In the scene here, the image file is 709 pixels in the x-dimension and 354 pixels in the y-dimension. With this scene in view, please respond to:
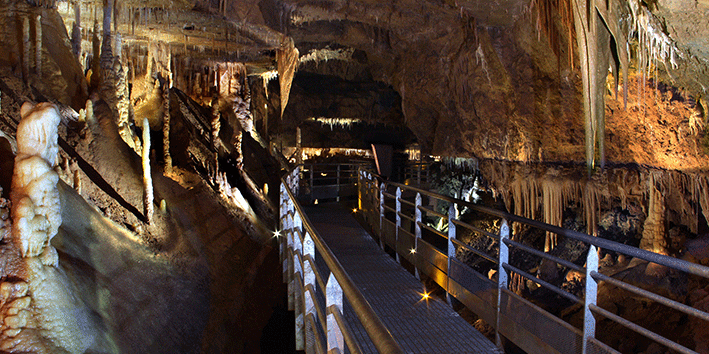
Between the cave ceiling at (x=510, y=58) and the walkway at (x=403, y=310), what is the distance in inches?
126

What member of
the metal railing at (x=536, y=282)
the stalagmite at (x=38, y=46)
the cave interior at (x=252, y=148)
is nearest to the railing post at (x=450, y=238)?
the metal railing at (x=536, y=282)

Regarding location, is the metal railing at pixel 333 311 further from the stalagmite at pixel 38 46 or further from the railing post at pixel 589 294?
the stalagmite at pixel 38 46

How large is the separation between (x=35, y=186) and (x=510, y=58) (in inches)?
376

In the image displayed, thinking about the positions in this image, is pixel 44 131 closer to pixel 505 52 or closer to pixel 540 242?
pixel 505 52

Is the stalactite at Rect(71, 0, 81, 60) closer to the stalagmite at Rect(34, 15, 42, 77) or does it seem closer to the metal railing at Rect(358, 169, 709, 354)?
the stalagmite at Rect(34, 15, 42, 77)

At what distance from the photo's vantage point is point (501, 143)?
1156cm

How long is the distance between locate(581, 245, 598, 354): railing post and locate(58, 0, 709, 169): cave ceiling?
3399 mm

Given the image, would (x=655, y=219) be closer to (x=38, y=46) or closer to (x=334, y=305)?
(x=334, y=305)

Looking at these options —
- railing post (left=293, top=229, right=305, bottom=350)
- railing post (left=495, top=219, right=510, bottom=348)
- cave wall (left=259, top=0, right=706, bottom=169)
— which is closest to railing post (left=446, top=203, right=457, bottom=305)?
railing post (left=495, top=219, right=510, bottom=348)

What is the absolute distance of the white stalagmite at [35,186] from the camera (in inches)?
165

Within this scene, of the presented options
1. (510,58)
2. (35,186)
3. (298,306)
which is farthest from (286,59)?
(298,306)

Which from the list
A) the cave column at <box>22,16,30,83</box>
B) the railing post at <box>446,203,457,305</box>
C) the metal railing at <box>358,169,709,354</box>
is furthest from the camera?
the cave column at <box>22,16,30,83</box>

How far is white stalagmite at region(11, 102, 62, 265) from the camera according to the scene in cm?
420

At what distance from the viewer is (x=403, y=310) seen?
13.5 ft
